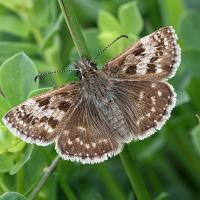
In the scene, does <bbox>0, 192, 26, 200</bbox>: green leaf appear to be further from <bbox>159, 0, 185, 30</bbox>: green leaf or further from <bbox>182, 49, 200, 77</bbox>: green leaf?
<bbox>159, 0, 185, 30</bbox>: green leaf

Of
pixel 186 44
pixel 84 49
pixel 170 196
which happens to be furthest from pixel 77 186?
pixel 84 49

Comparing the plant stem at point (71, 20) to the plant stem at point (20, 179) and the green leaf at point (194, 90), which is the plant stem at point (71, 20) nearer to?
the plant stem at point (20, 179)

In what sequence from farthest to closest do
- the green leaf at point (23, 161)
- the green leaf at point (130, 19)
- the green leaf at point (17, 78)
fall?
the green leaf at point (130, 19) < the green leaf at point (17, 78) < the green leaf at point (23, 161)

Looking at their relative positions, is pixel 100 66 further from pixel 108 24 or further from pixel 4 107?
pixel 4 107

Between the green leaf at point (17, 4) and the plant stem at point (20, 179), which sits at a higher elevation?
A: the green leaf at point (17, 4)

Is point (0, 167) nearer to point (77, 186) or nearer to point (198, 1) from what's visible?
point (77, 186)

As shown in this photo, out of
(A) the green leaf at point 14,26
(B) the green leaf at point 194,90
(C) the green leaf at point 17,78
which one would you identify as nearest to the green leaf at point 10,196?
(C) the green leaf at point 17,78

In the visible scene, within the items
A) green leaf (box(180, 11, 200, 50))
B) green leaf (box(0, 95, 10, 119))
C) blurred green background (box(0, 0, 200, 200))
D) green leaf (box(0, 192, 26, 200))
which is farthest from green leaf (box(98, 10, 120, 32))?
green leaf (box(0, 192, 26, 200))
